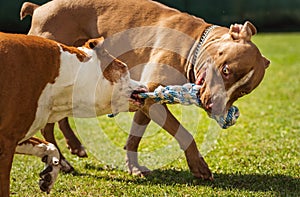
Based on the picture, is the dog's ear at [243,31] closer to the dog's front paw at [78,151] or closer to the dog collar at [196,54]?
the dog collar at [196,54]

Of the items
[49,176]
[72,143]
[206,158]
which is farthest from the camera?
[72,143]

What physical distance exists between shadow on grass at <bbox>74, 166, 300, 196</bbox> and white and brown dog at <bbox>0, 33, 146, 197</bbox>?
834 millimetres

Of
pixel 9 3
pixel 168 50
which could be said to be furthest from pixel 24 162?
pixel 9 3

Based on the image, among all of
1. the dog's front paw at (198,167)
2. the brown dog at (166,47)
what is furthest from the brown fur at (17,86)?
the dog's front paw at (198,167)

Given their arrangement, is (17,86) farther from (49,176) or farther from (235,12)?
(235,12)

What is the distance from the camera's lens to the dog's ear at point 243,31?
524 cm

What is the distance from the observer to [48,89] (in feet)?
14.3

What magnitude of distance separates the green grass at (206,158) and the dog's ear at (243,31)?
48.2 inches

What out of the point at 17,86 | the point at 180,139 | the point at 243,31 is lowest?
the point at 180,139

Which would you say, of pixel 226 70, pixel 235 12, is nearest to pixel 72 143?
pixel 226 70

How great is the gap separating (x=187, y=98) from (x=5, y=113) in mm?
1784

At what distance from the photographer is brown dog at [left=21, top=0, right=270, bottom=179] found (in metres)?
5.16

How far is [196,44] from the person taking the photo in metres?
5.57

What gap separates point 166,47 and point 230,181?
133cm
